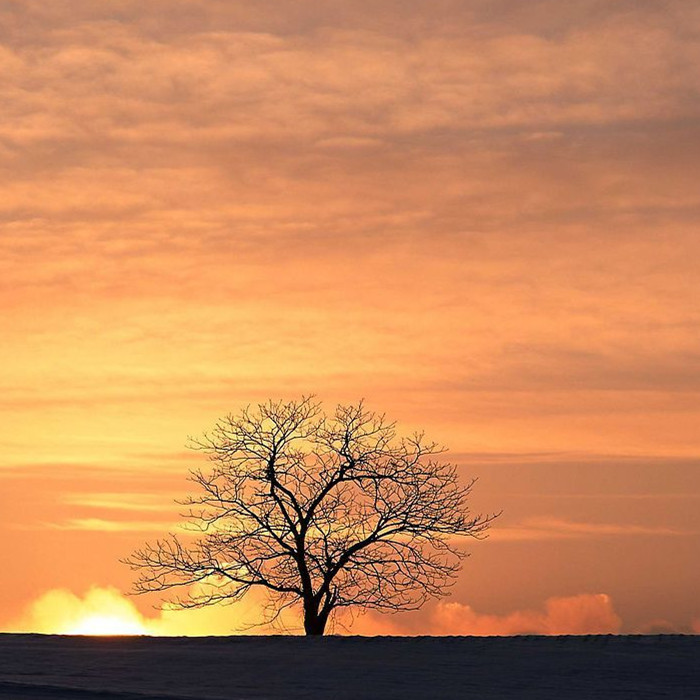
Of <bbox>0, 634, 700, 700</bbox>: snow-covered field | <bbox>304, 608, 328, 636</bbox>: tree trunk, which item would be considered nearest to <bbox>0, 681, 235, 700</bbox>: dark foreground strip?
<bbox>0, 634, 700, 700</bbox>: snow-covered field

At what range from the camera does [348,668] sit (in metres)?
18.2

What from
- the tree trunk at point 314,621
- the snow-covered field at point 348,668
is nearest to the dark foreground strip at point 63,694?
the snow-covered field at point 348,668

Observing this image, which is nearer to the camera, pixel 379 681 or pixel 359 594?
pixel 379 681

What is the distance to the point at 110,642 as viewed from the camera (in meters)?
21.9

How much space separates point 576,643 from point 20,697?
9307mm

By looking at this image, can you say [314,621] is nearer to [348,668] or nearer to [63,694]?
[348,668]

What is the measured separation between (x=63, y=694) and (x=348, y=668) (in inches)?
176

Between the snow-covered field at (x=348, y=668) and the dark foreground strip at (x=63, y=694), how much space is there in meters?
0.02

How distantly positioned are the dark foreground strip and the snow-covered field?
0.05ft

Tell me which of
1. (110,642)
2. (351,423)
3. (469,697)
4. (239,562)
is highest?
(351,423)

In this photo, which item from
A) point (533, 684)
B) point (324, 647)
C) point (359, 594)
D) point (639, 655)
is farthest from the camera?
point (359, 594)

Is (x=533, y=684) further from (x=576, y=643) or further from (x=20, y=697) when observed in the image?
(x=20, y=697)

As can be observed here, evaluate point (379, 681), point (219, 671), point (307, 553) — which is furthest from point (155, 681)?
point (307, 553)

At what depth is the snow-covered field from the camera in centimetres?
1592
